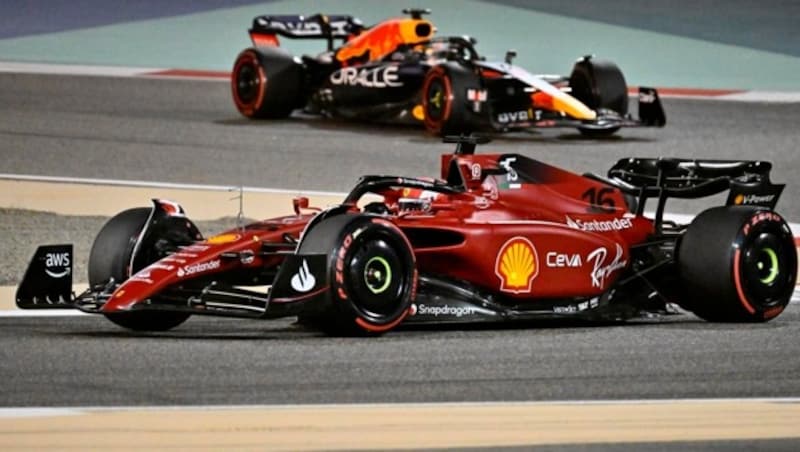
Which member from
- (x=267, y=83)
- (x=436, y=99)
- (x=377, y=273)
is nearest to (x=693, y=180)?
(x=377, y=273)

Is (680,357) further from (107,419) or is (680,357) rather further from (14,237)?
(14,237)

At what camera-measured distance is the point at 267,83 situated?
69.9 feet

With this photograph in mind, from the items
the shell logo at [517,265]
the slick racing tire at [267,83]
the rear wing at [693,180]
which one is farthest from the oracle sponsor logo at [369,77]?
the shell logo at [517,265]

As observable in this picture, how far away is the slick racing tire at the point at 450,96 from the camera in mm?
19188

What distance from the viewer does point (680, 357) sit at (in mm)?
9352

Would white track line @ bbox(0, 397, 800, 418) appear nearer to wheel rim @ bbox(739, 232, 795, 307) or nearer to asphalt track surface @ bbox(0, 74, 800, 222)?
wheel rim @ bbox(739, 232, 795, 307)

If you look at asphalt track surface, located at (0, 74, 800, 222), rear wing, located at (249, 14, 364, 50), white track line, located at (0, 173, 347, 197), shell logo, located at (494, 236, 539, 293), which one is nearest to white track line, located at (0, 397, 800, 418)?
shell logo, located at (494, 236, 539, 293)

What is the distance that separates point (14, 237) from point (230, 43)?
49.6ft

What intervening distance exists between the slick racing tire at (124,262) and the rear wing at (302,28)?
37.7 feet

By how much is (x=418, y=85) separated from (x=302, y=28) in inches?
83.8

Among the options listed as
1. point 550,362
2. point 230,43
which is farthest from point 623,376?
point 230,43

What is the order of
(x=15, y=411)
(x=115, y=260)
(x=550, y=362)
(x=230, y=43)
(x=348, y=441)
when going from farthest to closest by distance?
(x=230, y=43)
(x=115, y=260)
(x=550, y=362)
(x=15, y=411)
(x=348, y=441)

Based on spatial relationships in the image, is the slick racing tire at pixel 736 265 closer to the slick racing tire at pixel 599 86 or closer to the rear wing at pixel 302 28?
the slick racing tire at pixel 599 86

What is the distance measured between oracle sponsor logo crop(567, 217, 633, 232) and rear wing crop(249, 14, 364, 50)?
36.9ft
